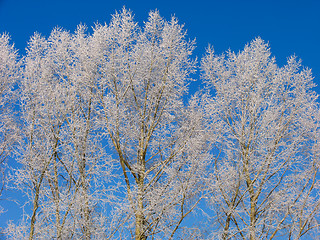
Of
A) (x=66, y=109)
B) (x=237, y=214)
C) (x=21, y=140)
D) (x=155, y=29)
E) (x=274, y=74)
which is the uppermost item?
(x=155, y=29)

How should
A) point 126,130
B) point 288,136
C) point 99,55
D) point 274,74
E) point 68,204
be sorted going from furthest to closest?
point 274,74
point 288,136
point 99,55
point 126,130
point 68,204

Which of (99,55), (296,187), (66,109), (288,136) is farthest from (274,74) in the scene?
(66,109)

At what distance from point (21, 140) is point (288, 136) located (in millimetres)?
7646

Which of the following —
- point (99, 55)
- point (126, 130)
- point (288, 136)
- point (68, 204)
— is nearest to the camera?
point (68, 204)

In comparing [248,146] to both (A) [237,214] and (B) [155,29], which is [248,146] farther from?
(B) [155,29]

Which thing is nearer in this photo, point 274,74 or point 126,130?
point 126,130

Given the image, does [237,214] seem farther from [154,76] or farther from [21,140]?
[21,140]

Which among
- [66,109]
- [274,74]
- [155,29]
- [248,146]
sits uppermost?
[155,29]

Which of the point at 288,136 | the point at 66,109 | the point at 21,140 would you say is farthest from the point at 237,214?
the point at 21,140

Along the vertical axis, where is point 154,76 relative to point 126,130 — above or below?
above

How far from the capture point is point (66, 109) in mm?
9109

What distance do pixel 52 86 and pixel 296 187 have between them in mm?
7571

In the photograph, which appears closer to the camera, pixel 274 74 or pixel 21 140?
pixel 21 140

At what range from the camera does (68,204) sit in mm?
7887
